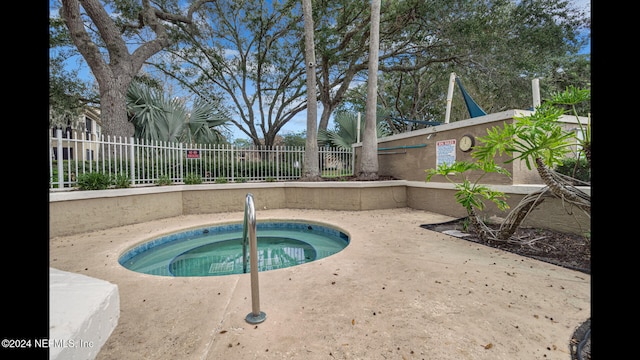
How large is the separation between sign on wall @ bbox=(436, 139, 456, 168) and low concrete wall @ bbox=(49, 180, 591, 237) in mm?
656

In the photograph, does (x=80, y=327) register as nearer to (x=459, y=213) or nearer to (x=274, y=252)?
(x=274, y=252)

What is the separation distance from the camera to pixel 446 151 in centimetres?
702

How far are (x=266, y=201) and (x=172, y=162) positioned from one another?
9.54 ft

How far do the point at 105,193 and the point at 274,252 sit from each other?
395cm

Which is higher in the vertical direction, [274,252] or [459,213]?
[459,213]

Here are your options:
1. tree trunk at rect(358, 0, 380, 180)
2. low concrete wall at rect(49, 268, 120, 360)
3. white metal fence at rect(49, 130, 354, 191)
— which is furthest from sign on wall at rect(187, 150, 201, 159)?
low concrete wall at rect(49, 268, 120, 360)

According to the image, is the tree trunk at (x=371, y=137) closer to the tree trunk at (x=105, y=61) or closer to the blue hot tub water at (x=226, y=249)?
→ the blue hot tub water at (x=226, y=249)

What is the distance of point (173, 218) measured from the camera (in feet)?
22.9

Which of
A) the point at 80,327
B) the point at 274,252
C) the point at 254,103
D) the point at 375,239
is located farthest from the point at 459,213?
the point at 254,103

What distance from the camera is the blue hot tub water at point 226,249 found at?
4.39 meters

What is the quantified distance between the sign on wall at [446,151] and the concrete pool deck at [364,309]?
3.32 metres

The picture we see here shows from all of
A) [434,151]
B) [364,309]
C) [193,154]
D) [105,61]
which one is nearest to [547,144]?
[364,309]

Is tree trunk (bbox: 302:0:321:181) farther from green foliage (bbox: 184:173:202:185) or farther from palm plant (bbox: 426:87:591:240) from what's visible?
palm plant (bbox: 426:87:591:240)

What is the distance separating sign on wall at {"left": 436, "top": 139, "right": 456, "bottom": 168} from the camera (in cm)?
685
